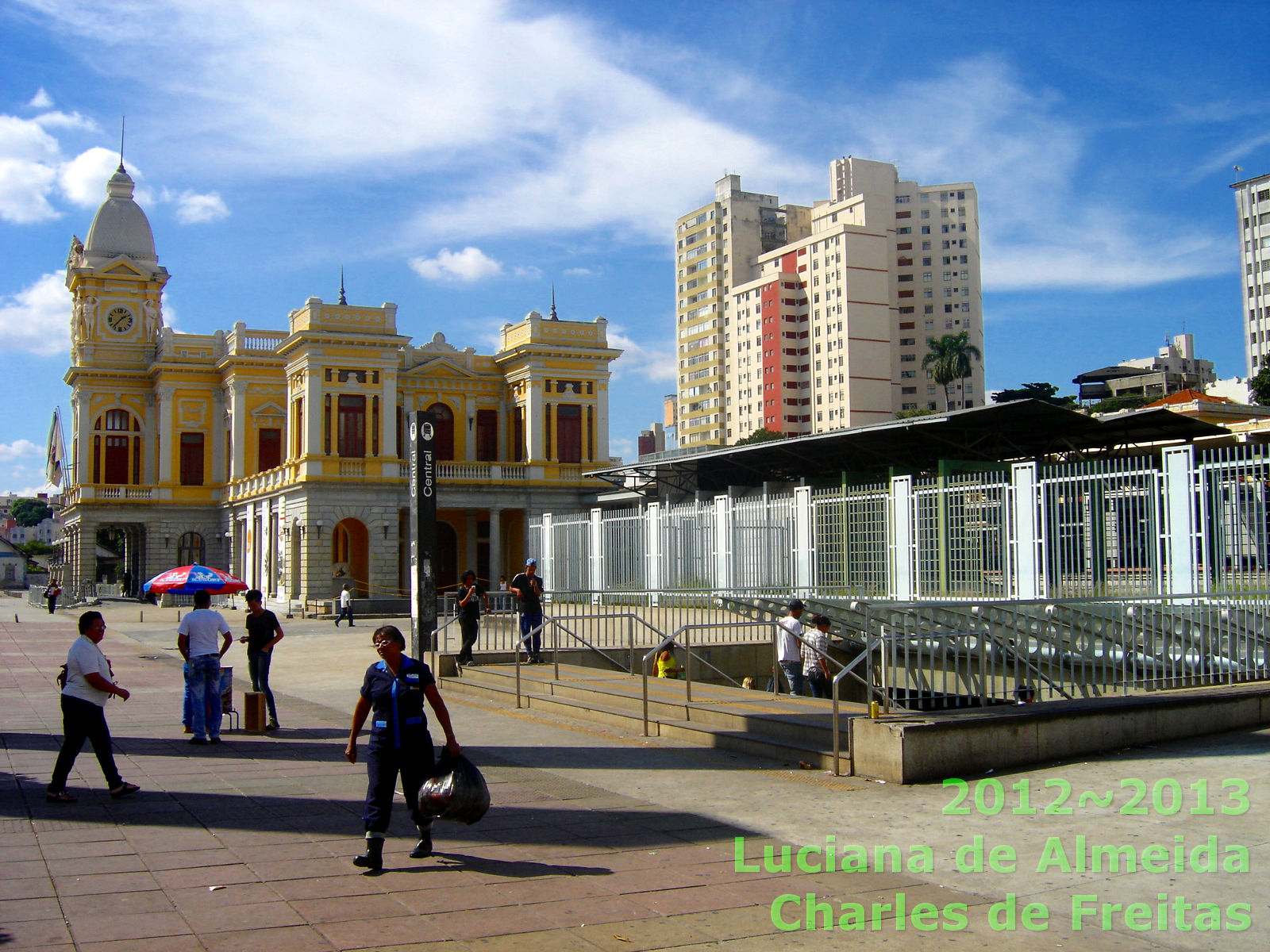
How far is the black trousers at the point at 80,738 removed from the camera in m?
8.41

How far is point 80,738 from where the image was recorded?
855cm

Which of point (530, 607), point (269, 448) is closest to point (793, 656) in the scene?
point (530, 607)

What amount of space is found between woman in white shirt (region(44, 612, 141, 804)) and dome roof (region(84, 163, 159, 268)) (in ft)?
185

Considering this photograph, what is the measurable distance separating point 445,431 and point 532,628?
33.8 metres

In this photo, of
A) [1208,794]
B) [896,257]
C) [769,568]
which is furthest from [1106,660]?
[896,257]

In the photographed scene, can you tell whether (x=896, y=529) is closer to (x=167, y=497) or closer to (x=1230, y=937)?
(x=1230, y=937)

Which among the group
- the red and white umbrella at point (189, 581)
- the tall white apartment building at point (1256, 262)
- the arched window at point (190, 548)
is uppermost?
the tall white apartment building at point (1256, 262)

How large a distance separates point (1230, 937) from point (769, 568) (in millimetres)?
15238

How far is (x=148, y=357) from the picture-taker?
57438 mm

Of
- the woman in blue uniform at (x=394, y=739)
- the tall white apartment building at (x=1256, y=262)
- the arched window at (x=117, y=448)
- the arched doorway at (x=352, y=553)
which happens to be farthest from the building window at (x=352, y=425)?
the tall white apartment building at (x=1256, y=262)

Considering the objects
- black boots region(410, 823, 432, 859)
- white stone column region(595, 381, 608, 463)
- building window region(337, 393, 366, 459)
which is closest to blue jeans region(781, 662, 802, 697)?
black boots region(410, 823, 432, 859)

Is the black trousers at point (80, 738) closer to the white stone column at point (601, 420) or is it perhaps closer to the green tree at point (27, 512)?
the white stone column at point (601, 420)

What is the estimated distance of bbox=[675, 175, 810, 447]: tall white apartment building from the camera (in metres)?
112

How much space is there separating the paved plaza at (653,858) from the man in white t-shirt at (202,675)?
0.98 metres
